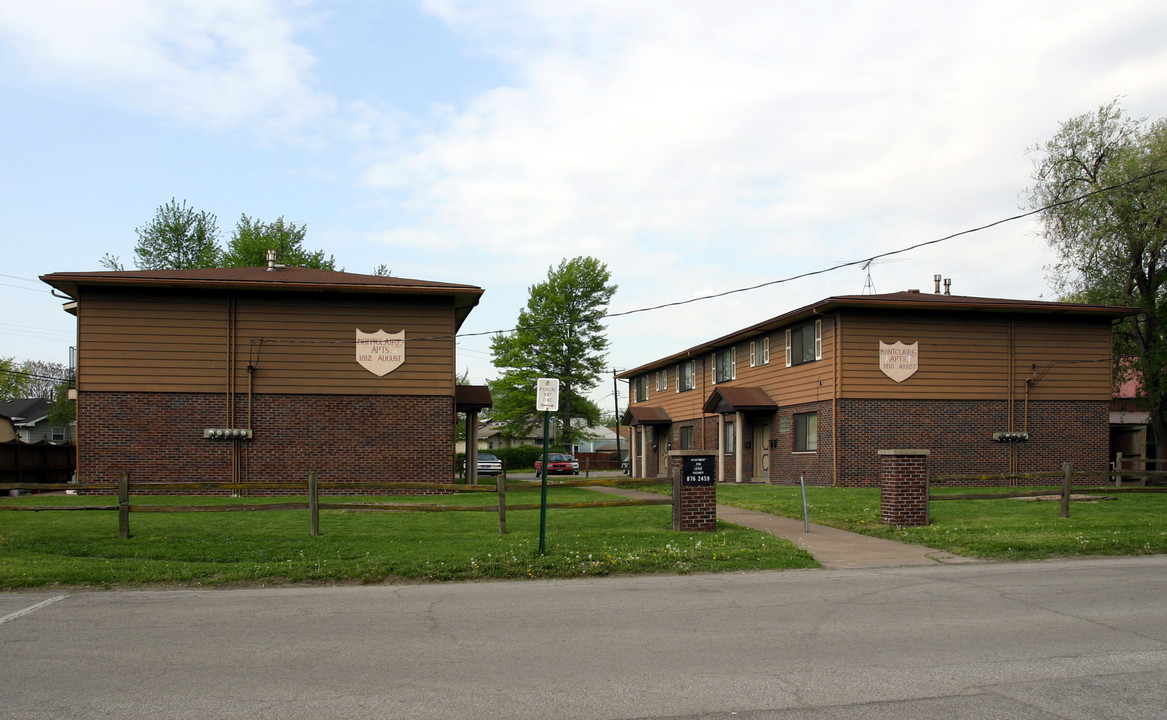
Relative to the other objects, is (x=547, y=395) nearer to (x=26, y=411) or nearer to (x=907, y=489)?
(x=907, y=489)

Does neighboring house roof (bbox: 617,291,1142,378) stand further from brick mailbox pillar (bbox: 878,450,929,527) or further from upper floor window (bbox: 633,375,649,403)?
upper floor window (bbox: 633,375,649,403)

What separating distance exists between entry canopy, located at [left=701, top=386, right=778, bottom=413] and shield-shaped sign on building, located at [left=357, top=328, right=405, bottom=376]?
12.6 meters

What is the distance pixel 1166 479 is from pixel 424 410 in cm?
2343

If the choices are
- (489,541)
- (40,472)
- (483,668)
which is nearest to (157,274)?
(40,472)

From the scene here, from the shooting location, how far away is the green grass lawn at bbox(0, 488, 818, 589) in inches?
450

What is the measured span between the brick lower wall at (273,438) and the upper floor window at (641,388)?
1022 inches

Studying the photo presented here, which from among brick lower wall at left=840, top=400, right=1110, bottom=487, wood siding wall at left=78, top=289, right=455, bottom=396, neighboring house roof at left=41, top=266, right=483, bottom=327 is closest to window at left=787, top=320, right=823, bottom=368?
brick lower wall at left=840, top=400, right=1110, bottom=487

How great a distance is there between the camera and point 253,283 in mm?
24297

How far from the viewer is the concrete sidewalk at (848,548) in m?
12.6

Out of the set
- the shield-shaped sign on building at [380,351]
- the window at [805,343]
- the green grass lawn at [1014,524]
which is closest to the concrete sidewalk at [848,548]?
the green grass lawn at [1014,524]

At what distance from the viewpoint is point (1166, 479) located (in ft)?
95.1

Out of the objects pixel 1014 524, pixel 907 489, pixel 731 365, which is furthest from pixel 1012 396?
pixel 907 489

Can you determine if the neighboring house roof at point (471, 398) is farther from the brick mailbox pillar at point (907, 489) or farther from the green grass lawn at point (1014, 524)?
the brick mailbox pillar at point (907, 489)

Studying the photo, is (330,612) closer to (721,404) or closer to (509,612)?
(509,612)
